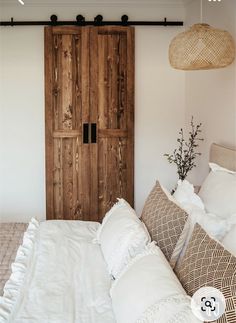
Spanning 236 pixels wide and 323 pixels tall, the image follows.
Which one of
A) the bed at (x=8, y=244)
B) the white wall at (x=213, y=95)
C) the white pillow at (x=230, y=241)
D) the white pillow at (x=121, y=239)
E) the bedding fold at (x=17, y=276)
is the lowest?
the bed at (x=8, y=244)

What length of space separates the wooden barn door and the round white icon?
3.18 meters

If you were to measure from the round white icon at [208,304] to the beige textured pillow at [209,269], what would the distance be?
0.05 ft

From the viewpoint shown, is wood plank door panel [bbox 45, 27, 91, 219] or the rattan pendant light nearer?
the rattan pendant light

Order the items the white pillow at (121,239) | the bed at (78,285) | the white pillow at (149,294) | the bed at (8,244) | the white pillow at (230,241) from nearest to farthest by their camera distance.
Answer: the white pillow at (149,294) < the bed at (78,285) < the white pillow at (230,241) < the white pillow at (121,239) < the bed at (8,244)

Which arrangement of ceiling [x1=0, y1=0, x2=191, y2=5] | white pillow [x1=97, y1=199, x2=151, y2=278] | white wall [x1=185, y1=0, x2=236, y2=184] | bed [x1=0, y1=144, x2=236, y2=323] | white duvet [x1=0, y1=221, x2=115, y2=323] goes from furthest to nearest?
ceiling [x1=0, y1=0, x2=191, y2=5]
white wall [x1=185, y1=0, x2=236, y2=184]
white pillow [x1=97, y1=199, x2=151, y2=278]
white duvet [x1=0, y1=221, x2=115, y2=323]
bed [x1=0, y1=144, x2=236, y2=323]

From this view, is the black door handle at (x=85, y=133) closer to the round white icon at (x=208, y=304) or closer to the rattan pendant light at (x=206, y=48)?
the rattan pendant light at (x=206, y=48)

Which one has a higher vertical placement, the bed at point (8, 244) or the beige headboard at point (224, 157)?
the beige headboard at point (224, 157)

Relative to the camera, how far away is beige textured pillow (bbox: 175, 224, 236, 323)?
4.32ft

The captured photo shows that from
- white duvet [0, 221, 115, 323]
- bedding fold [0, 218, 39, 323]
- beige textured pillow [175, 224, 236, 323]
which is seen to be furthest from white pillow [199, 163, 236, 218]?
bedding fold [0, 218, 39, 323]

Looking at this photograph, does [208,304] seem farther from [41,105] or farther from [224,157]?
[41,105]

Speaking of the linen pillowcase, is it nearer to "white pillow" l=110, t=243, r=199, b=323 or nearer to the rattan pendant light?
"white pillow" l=110, t=243, r=199, b=323

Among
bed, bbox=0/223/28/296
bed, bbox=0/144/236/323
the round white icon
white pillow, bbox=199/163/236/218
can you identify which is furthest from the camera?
white pillow, bbox=199/163/236/218

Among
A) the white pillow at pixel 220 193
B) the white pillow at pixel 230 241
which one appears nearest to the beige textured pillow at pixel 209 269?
the white pillow at pixel 230 241

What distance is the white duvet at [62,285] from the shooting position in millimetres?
1736
